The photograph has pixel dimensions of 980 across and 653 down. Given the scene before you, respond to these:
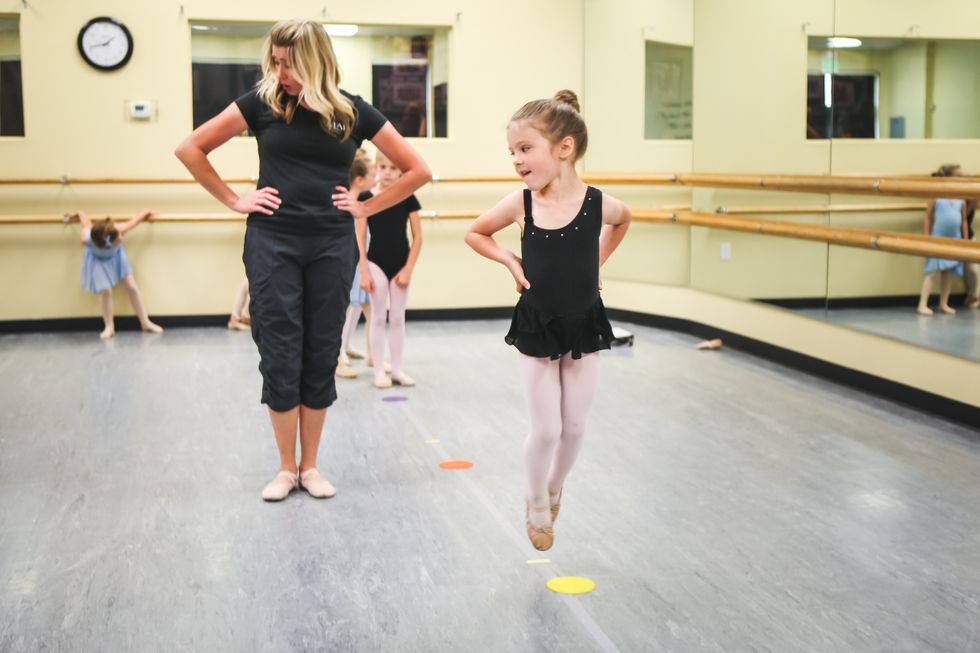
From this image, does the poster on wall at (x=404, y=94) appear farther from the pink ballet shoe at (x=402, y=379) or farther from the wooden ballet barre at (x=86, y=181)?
the pink ballet shoe at (x=402, y=379)

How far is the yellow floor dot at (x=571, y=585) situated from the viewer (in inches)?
110

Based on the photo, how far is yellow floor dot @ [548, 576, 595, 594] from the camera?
279 cm

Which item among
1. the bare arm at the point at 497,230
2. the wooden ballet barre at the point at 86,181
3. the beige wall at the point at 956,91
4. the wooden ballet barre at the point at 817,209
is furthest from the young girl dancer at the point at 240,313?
the bare arm at the point at 497,230

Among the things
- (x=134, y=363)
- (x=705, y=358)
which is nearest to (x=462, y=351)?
(x=705, y=358)

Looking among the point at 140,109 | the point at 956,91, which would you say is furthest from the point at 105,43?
the point at 956,91

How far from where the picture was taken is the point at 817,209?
19.4 feet

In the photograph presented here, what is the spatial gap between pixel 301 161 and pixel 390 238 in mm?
2116

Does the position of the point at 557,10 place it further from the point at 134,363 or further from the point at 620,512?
the point at 620,512

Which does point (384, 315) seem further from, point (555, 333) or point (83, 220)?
point (83, 220)

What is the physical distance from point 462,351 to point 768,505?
3492 millimetres

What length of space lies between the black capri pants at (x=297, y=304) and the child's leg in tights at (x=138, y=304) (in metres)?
4.49

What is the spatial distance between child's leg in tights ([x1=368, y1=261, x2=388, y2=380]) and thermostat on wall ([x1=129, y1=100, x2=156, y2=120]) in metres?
3.16

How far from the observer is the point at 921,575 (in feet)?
9.47

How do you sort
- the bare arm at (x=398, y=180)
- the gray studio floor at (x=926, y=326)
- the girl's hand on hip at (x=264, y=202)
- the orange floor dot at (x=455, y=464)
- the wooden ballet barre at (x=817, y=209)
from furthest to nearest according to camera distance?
the wooden ballet barre at (x=817, y=209) < the gray studio floor at (x=926, y=326) < the orange floor dot at (x=455, y=464) < the bare arm at (x=398, y=180) < the girl's hand on hip at (x=264, y=202)
